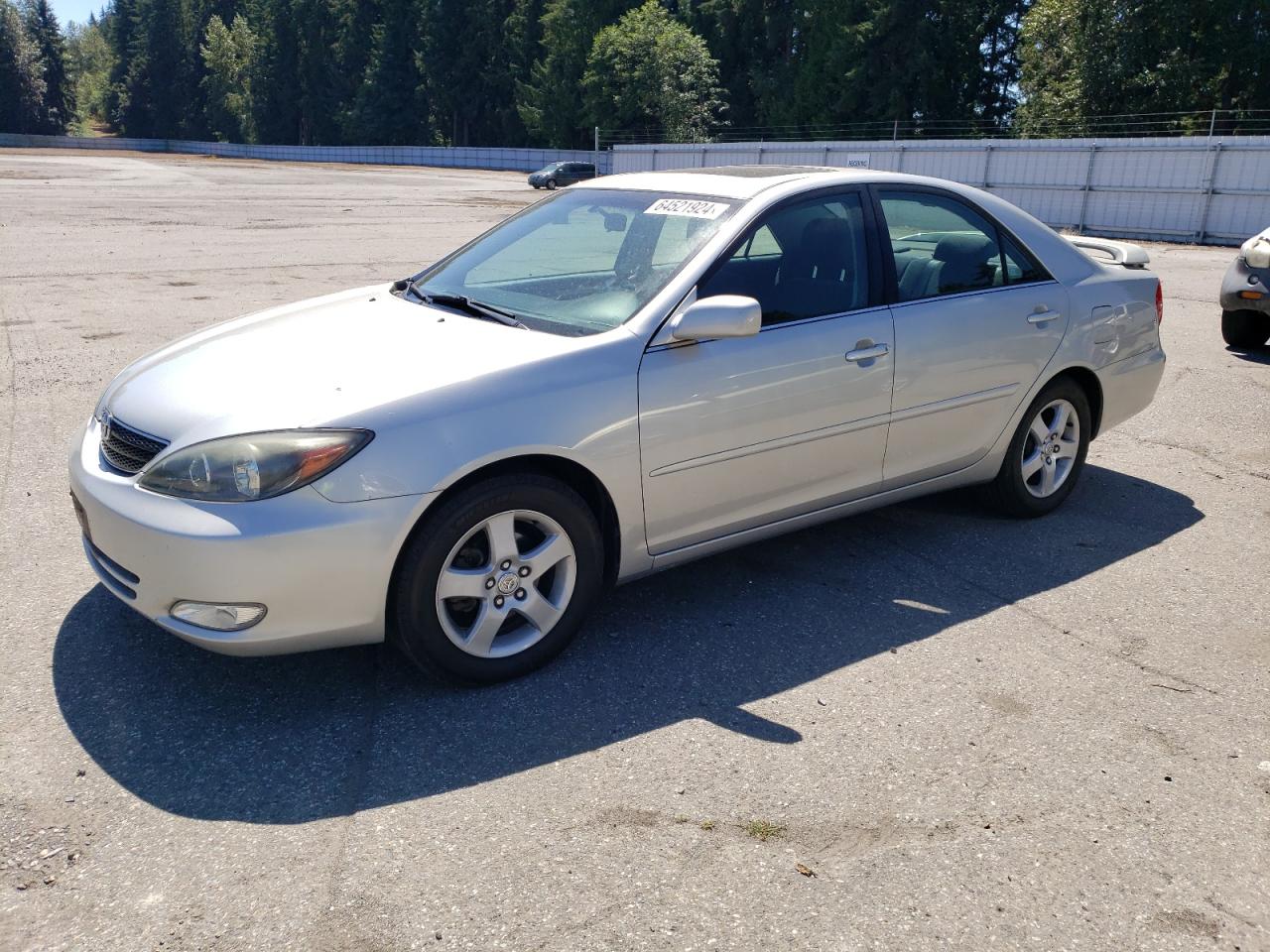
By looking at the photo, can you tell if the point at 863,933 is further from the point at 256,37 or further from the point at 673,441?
the point at 256,37

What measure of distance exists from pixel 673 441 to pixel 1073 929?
6.40 ft

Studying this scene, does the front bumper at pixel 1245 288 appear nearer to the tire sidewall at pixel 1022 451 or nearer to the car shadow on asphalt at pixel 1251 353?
the car shadow on asphalt at pixel 1251 353

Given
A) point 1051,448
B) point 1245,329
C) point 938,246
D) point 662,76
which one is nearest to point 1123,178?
point 1245,329

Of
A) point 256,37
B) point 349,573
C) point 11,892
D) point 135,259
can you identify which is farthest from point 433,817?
point 256,37

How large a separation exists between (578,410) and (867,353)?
1.36 metres

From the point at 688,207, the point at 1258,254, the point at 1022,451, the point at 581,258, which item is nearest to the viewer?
the point at 688,207

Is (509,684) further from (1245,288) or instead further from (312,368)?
(1245,288)

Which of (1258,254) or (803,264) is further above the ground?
(803,264)

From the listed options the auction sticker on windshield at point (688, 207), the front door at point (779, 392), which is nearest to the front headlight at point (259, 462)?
the front door at point (779, 392)

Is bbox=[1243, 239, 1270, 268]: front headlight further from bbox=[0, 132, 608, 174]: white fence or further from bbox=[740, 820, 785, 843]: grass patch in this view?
bbox=[0, 132, 608, 174]: white fence

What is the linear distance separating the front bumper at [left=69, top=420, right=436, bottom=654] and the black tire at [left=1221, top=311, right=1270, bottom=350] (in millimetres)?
8973

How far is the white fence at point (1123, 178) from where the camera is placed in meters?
23.7

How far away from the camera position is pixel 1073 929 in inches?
104

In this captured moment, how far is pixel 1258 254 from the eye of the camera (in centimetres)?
959
